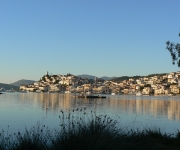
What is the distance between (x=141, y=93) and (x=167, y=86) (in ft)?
57.3

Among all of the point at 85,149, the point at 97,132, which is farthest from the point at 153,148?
the point at 85,149

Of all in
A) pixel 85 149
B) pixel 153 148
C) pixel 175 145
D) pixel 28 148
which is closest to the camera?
pixel 85 149

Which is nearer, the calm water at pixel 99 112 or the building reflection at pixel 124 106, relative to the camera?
the calm water at pixel 99 112

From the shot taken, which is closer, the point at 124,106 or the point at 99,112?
the point at 99,112

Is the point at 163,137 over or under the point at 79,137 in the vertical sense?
under

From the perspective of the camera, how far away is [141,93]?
19425cm

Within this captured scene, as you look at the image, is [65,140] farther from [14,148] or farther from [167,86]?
[167,86]

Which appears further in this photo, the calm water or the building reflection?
the building reflection

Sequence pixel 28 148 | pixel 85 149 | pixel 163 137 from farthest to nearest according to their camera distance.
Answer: pixel 163 137, pixel 28 148, pixel 85 149

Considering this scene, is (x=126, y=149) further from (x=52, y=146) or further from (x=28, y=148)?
(x=28, y=148)

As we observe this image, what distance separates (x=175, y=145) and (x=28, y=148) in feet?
16.7

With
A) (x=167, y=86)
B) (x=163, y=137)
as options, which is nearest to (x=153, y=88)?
(x=167, y=86)

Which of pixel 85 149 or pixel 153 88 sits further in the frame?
pixel 153 88

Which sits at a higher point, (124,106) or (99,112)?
(99,112)
